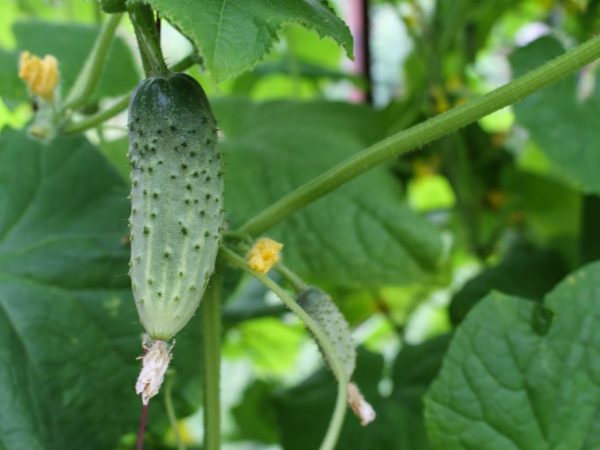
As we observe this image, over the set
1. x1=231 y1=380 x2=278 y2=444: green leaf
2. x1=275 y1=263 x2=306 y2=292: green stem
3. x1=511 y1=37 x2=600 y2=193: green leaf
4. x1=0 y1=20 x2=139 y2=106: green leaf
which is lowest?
x1=231 y1=380 x2=278 y2=444: green leaf

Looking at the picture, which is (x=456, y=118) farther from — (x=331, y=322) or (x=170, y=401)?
(x=170, y=401)

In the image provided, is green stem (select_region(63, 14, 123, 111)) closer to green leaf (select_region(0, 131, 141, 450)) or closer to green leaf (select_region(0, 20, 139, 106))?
green leaf (select_region(0, 131, 141, 450))

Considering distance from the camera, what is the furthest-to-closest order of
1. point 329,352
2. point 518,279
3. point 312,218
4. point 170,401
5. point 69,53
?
point 518,279
point 69,53
point 312,218
point 170,401
point 329,352

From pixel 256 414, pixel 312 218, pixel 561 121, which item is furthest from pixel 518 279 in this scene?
pixel 256 414

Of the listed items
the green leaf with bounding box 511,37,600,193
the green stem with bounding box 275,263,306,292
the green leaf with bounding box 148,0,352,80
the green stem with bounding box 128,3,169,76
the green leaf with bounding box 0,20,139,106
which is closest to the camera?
the green leaf with bounding box 148,0,352,80

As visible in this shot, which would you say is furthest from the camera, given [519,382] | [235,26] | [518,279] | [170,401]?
[518,279]

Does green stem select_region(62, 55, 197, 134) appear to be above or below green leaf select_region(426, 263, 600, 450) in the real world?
above

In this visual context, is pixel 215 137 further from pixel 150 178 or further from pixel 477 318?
pixel 477 318

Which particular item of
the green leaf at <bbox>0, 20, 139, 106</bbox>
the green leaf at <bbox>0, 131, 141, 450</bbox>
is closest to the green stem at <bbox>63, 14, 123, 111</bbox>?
the green leaf at <bbox>0, 131, 141, 450</bbox>
